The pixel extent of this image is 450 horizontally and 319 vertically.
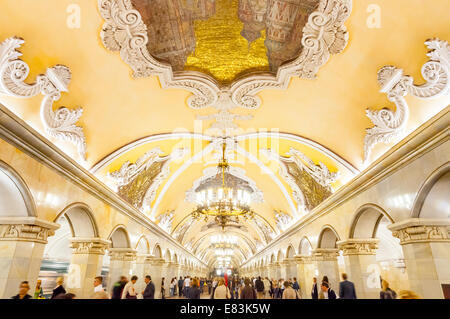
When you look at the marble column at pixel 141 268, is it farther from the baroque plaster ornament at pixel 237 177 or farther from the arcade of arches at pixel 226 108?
the arcade of arches at pixel 226 108

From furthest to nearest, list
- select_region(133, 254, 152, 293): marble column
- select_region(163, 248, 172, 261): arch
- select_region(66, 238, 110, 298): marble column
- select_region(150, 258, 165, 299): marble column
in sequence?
select_region(163, 248, 172, 261): arch
select_region(150, 258, 165, 299): marble column
select_region(133, 254, 152, 293): marble column
select_region(66, 238, 110, 298): marble column

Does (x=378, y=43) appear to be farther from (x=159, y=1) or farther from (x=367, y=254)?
(x=367, y=254)

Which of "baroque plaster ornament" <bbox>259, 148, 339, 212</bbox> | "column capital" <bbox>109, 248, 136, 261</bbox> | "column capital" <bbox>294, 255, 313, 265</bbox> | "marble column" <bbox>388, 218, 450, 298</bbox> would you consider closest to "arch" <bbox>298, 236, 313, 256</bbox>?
"column capital" <bbox>294, 255, 313, 265</bbox>

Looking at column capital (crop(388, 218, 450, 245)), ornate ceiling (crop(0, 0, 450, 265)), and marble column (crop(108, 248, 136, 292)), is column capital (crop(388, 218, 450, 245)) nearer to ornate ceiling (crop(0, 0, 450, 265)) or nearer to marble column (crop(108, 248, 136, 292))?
ornate ceiling (crop(0, 0, 450, 265))

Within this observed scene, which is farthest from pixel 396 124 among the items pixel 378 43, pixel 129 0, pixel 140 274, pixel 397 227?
pixel 140 274

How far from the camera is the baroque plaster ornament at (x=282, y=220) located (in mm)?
13078

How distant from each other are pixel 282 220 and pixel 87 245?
9.60 meters

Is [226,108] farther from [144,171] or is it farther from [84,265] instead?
[84,265]

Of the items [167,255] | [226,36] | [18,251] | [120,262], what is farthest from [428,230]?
[167,255]

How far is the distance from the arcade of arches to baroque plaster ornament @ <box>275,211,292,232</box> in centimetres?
450

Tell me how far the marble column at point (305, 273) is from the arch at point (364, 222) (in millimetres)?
5016

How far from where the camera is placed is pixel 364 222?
6.93 meters

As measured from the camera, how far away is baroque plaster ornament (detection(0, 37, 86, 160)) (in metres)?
3.90

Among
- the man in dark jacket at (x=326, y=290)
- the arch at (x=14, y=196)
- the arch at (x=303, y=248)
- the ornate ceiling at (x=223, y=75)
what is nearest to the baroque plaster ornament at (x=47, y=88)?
the ornate ceiling at (x=223, y=75)
